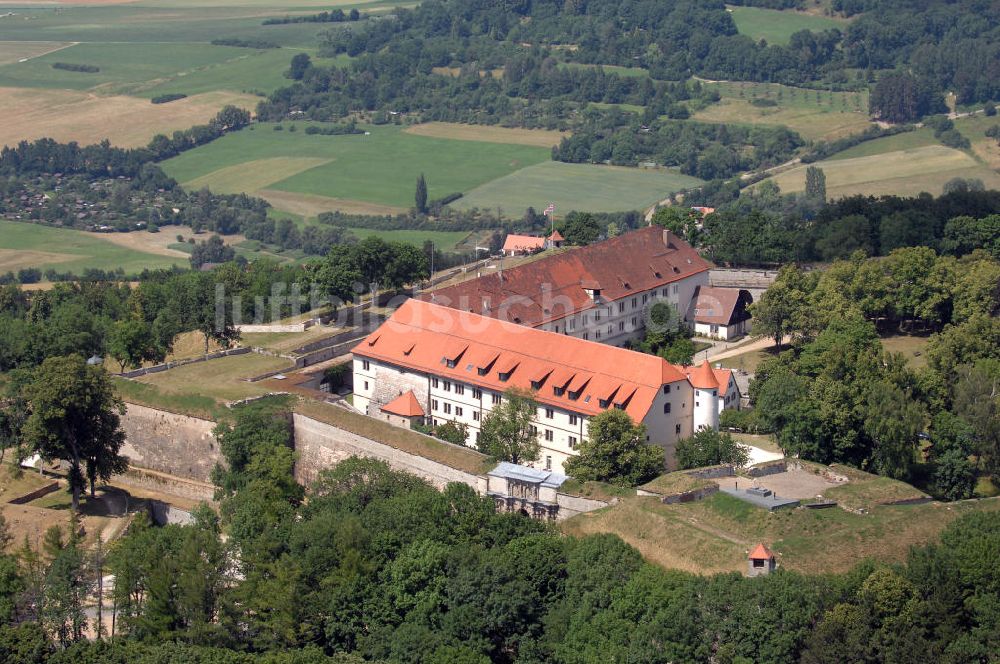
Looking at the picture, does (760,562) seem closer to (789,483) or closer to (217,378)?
(789,483)

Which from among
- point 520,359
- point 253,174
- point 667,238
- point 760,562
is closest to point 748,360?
point 667,238

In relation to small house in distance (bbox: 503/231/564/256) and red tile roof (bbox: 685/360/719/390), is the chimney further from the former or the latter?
red tile roof (bbox: 685/360/719/390)

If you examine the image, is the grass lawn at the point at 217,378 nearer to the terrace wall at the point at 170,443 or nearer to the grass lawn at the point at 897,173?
the terrace wall at the point at 170,443

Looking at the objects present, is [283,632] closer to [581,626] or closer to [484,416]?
[581,626]

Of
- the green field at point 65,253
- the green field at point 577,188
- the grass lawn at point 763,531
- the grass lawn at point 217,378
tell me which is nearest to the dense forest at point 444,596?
the grass lawn at point 763,531

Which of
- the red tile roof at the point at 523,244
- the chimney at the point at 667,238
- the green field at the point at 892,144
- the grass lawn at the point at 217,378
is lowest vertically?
the green field at the point at 892,144
